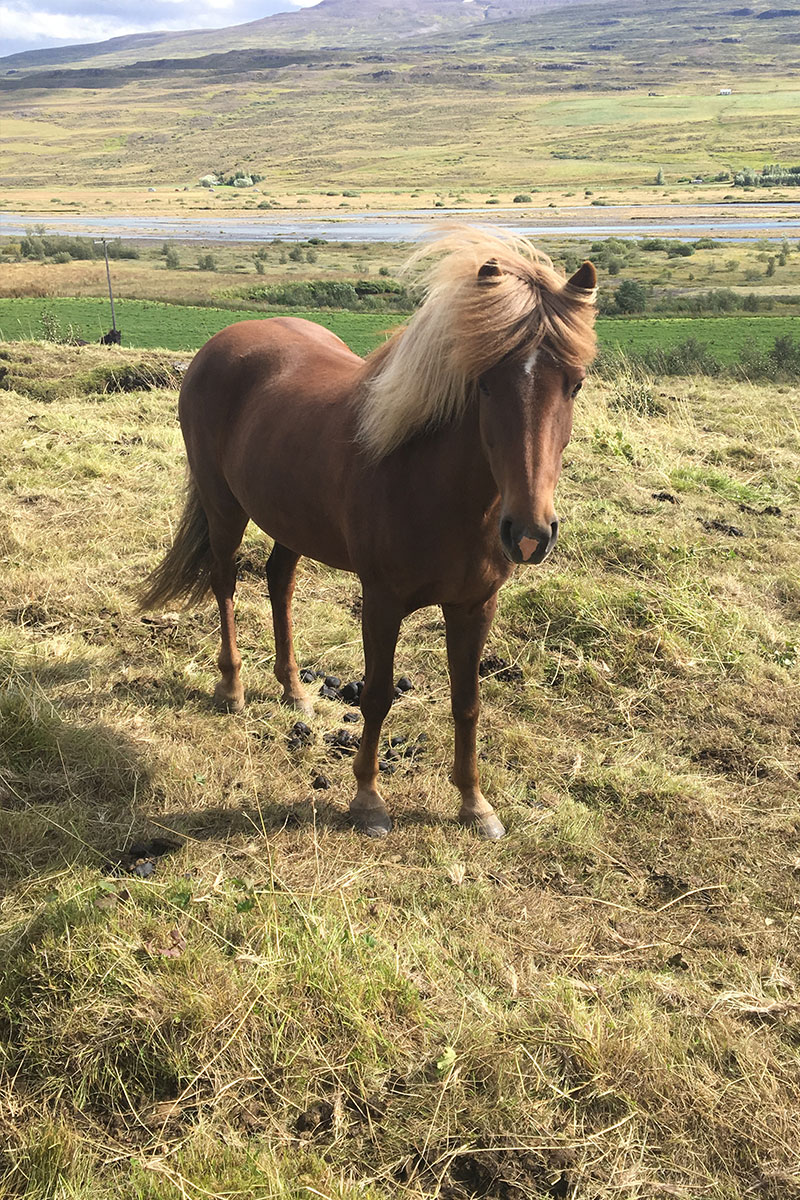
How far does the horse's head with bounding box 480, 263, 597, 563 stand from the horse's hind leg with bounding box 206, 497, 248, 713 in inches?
99.7

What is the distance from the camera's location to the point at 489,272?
2.80 m

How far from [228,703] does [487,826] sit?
180 centimetres

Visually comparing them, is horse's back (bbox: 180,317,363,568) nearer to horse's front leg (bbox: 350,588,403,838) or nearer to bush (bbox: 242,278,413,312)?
horse's front leg (bbox: 350,588,403,838)

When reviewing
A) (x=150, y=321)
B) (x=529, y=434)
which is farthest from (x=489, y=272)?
(x=150, y=321)

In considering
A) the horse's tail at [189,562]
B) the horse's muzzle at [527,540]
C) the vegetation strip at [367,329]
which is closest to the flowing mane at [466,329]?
the horse's muzzle at [527,540]

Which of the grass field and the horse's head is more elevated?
the horse's head

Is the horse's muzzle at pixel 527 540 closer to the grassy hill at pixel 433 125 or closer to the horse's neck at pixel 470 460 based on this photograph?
the horse's neck at pixel 470 460

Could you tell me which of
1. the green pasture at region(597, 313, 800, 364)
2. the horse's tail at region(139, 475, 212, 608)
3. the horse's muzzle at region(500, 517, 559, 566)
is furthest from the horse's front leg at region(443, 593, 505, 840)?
the green pasture at region(597, 313, 800, 364)

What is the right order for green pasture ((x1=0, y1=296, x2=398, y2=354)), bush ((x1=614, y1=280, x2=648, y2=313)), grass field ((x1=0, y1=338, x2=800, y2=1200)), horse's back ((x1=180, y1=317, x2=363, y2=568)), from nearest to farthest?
1. grass field ((x1=0, y1=338, x2=800, y2=1200))
2. horse's back ((x1=180, y1=317, x2=363, y2=568))
3. green pasture ((x1=0, y1=296, x2=398, y2=354))
4. bush ((x1=614, y1=280, x2=648, y2=313))

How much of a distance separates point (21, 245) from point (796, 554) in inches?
1712

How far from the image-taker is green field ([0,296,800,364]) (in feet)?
56.4

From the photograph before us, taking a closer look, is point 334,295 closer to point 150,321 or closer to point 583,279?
point 150,321

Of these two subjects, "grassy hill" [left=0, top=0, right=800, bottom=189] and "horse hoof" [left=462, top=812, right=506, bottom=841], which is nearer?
"horse hoof" [left=462, top=812, right=506, bottom=841]

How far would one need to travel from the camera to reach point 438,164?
110m
